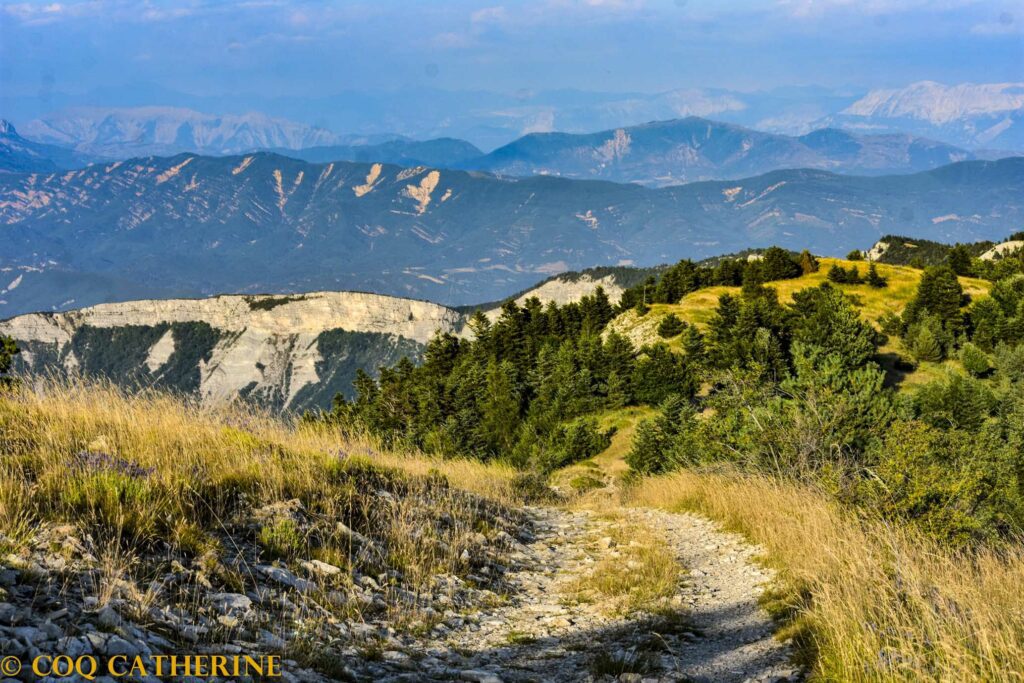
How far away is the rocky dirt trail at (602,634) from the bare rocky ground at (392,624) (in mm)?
23

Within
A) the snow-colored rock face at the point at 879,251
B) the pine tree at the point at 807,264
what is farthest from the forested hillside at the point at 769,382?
the snow-colored rock face at the point at 879,251

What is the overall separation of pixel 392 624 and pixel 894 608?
4.66 meters

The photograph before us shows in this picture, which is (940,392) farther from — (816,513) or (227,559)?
(227,559)

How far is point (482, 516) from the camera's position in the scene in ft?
37.3

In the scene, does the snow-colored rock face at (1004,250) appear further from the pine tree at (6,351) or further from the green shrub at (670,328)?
the pine tree at (6,351)

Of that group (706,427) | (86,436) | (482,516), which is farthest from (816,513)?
(706,427)

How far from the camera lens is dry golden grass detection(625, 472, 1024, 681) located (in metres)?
4.64

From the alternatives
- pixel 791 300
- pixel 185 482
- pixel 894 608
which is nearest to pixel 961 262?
pixel 791 300

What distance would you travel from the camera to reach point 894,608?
5.74 metres

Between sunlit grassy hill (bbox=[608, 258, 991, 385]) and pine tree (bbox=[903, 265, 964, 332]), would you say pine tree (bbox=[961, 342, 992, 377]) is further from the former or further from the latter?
pine tree (bbox=[903, 265, 964, 332])

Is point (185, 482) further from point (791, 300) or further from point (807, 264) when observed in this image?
point (807, 264)

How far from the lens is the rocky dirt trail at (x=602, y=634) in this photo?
5.71 m

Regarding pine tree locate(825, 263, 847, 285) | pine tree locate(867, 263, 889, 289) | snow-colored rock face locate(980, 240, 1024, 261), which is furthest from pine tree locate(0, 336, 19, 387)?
snow-colored rock face locate(980, 240, 1024, 261)

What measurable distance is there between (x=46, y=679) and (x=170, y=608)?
5.65 ft
